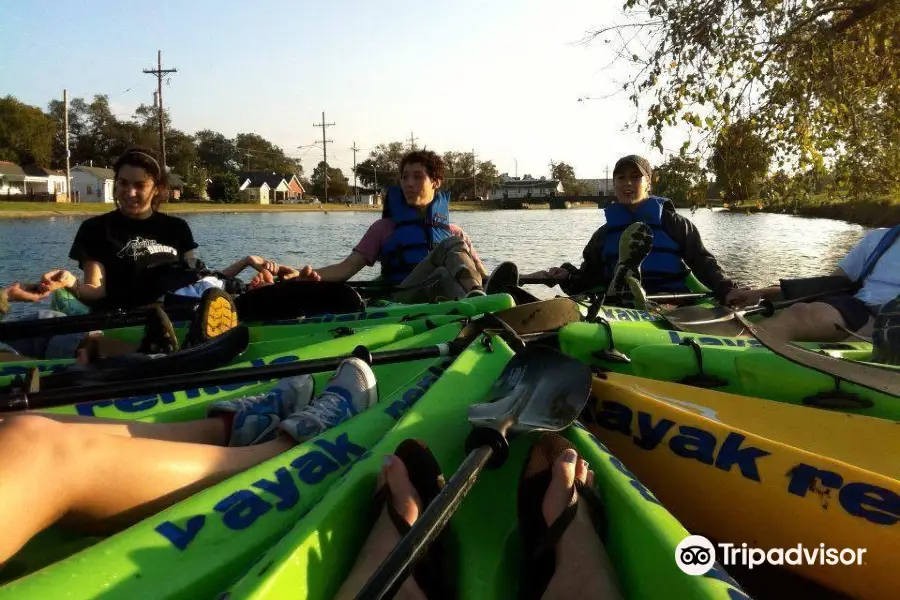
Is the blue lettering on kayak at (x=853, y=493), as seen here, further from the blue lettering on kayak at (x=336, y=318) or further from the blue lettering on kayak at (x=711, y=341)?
the blue lettering on kayak at (x=336, y=318)

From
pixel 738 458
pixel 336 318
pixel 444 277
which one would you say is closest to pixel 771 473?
pixel 738 458

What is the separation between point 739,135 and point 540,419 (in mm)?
6540

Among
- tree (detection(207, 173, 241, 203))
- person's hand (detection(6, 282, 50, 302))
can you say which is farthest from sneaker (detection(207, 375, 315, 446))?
tree (detection(207, 173, 241, 203))

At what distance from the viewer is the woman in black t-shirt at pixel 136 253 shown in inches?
152

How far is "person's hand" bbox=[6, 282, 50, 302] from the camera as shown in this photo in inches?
131

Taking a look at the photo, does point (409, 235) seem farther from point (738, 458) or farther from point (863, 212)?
point (863, 212)

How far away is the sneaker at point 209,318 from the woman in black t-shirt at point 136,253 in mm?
717

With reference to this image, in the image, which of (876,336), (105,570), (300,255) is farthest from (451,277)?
(300,255)

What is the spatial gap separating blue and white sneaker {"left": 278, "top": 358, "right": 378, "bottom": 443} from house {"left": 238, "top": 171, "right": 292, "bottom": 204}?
198ft

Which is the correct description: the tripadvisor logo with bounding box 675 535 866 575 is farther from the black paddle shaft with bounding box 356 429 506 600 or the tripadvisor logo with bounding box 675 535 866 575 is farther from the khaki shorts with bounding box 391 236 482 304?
the khaki shorts with bounding box 391 236 482 304

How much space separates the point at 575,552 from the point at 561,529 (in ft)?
0.20

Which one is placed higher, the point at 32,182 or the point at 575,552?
the point at 32,182

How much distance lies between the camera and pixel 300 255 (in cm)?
1366

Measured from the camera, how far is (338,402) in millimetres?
2172
